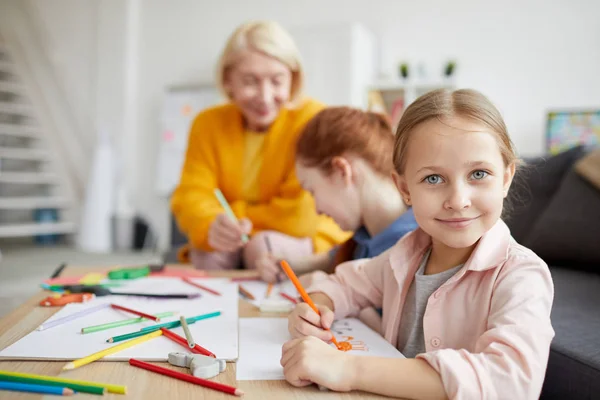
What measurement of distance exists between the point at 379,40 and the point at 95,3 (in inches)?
99.7

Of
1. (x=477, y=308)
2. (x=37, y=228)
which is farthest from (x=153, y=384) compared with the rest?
(x=37, y=228)

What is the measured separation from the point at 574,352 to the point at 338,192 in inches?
20.1

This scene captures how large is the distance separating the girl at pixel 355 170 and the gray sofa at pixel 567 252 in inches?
9.5

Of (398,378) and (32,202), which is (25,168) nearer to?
(32,202)

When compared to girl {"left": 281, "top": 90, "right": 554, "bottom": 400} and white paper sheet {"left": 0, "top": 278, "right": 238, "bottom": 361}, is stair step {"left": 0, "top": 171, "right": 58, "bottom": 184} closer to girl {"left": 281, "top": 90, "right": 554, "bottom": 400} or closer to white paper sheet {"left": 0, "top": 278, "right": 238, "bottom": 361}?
white paper sheet {"left": 0, "top": 278, "right": 238, "bottom": 361}

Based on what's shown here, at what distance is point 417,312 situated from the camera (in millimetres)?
747

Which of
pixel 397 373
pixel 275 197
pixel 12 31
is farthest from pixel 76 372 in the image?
pixel 12 31

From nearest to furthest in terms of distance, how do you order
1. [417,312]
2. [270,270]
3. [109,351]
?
1. [109,351]
2. [417,312]
3. [270,270]

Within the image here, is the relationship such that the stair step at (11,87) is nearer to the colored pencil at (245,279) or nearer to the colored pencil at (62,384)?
the colored pencil at (245,279)

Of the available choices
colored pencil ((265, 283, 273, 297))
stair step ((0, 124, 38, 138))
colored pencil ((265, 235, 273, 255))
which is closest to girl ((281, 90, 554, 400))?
colored pencil ((265, 283, 273, 297))

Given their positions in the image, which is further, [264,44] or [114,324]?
[264,44]

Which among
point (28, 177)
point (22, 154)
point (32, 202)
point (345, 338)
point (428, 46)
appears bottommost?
point (32, 202)

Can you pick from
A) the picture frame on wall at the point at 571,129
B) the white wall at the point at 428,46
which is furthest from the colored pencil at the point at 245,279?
the white wall at the point at 428,46

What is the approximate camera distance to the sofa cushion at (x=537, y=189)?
5.37ft
